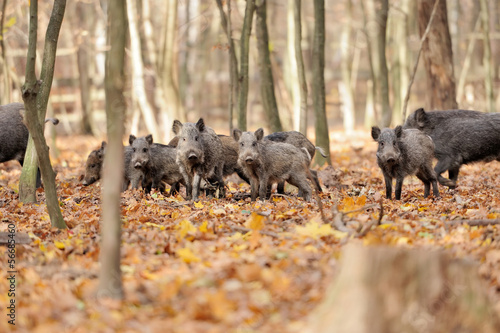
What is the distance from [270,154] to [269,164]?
0.16 m

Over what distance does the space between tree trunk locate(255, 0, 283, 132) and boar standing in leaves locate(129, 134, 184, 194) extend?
9.60 feet

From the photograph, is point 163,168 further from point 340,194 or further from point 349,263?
point 349,263

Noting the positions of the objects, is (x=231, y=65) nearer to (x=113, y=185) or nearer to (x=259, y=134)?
(x=259, y=134)

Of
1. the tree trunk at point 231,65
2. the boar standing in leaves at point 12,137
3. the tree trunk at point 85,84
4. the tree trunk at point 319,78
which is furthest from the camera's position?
the tree trunk at point 85,84

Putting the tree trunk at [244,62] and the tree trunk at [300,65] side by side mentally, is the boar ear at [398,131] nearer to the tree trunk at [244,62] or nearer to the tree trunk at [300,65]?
the tree trunk at [300,65]

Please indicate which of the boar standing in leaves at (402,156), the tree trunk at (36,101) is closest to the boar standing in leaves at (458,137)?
the boar standing in leaves at (402,156)

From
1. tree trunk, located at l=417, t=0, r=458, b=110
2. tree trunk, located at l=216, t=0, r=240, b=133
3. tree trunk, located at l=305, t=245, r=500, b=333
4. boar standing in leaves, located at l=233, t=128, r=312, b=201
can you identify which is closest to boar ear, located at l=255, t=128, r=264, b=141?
boar standing in leaves, located at l=233, t=128, r=312, b=201

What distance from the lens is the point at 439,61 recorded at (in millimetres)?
14430

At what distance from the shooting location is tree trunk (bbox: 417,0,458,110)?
14.3 meters

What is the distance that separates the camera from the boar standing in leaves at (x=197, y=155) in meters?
9.66

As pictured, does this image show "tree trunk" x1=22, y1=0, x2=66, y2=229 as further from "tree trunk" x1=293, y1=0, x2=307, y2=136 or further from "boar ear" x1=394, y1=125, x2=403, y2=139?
"tree trunk" x1=293, y1=0, x2=307, y2=136

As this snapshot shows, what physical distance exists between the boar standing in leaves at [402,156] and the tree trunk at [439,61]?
16.7 feet

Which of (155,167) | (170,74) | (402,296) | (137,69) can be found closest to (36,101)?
(155,167)

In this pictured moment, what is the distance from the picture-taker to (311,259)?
5.09 metres
